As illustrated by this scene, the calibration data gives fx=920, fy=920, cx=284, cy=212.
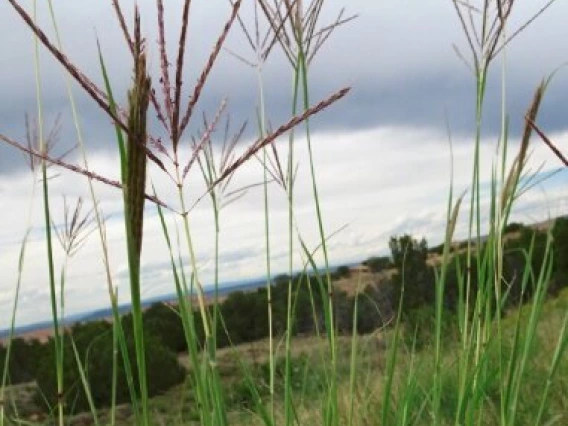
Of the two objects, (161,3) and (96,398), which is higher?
(161,3)

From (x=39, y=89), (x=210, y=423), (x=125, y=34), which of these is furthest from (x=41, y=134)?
(x=125, y=34)

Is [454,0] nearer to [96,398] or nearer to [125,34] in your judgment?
[125,34]

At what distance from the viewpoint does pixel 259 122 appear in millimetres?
2242

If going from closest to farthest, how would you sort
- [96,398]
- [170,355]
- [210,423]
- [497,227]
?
[210,423], [497,227], [96,398], [170,355]

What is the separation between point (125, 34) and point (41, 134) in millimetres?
709

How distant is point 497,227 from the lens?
5.70ft

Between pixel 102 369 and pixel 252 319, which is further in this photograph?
pixel 252 319

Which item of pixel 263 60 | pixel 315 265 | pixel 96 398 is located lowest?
pixel 96 398

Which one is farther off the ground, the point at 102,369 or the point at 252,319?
the point at 252,319

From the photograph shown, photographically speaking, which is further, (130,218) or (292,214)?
(292,214)

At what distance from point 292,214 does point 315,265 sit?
0.16 meters

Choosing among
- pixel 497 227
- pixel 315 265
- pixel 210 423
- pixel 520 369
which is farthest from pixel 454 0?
pixel 210 423

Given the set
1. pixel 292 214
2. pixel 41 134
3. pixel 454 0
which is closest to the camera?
pixel 41 134

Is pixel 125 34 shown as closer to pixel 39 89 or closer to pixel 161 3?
pixel 161 3
